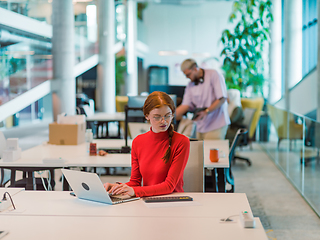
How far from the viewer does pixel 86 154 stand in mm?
3896

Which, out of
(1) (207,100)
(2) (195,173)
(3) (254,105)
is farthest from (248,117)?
(2) (195,173)

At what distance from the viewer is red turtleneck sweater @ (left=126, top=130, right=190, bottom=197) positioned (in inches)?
93.7

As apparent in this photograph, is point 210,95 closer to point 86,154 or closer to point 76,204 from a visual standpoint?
point 86,154

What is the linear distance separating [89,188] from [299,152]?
381 centimetres

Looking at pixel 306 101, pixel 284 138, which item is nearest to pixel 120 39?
pixel 306 101

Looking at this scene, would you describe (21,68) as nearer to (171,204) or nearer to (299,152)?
(299,152)

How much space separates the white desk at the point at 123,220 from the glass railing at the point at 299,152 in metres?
2.43

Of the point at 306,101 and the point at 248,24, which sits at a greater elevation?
the point at 248,24

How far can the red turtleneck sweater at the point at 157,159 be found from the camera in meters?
2.38

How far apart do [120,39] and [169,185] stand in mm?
13891

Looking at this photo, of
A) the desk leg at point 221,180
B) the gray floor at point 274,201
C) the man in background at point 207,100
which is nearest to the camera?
the desk leg at point 221,180

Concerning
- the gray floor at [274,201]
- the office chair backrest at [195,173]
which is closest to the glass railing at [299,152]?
the gray floor at [274,201]

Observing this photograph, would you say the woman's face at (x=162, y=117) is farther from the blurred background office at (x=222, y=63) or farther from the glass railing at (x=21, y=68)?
the glass railing at (x=21, y=68)

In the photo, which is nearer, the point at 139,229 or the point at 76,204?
the point at 139,229
